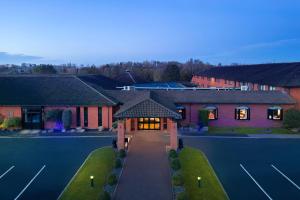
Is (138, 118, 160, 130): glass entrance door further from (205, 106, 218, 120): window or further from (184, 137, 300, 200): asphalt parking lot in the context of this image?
(205, 106, 218, 120): window

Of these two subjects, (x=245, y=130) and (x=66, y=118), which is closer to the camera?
(x=66, y=118)

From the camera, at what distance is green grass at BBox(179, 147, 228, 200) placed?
71.2 feet

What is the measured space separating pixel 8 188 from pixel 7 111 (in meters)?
22.5

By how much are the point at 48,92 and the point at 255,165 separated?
1064 inches

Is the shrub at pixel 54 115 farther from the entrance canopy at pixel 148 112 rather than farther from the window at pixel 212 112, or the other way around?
Result: the window at pixel 212 112

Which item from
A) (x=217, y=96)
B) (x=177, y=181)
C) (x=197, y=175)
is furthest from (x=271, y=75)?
(x=177, y=181)

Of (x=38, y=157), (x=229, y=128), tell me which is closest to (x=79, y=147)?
(x=38, y=157)

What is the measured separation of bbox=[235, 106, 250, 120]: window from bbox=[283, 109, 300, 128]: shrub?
4332 millimetres

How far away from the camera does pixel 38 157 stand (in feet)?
99.2

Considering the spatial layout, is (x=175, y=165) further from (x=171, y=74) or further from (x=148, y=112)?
(x=171, y=74)

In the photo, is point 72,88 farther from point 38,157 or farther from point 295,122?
point 295,122

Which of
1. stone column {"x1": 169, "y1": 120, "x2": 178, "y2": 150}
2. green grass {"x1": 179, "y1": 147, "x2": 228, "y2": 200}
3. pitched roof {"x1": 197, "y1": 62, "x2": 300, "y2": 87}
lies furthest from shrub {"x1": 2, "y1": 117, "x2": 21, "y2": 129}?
pitched roof {"x1": 197, "y1": 62, "x2": 300, "y2": 87}

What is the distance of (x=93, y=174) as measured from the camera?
1000 inches

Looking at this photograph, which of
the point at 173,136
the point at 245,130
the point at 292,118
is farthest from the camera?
the point at 245,130
